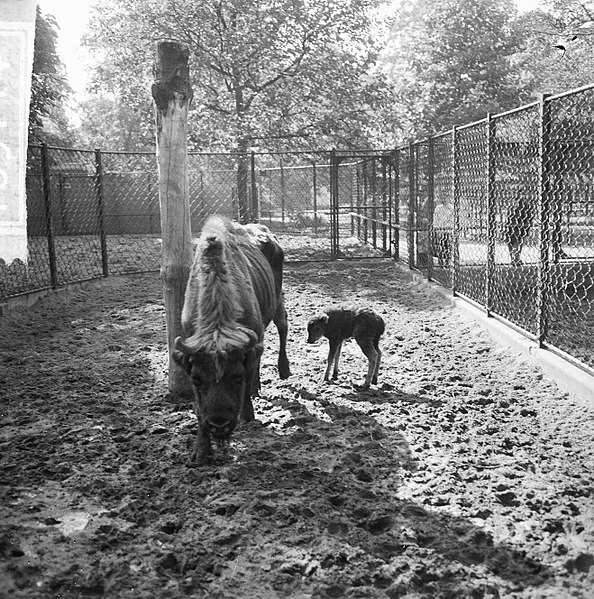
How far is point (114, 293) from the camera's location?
10977mm

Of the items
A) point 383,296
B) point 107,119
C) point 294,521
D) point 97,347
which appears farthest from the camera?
point 107,119

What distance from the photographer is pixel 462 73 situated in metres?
24.0

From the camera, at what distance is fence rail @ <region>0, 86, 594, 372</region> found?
7.02m

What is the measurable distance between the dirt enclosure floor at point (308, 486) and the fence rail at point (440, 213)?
1.36 metres

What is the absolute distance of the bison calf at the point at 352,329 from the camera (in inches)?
228

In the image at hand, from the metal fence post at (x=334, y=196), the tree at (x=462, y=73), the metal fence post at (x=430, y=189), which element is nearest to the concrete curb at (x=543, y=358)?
the metal fence post at (x=430, y=189)

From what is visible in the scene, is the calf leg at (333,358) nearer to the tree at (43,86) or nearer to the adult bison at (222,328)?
the adult bison at (222,328)

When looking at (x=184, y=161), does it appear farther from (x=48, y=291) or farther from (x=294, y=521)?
(x=48, y=291)

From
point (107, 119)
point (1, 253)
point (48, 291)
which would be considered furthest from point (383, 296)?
point (107, 119)

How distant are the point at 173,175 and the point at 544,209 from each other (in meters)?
3.20

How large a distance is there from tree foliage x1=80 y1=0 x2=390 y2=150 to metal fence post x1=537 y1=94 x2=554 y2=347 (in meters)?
13.3

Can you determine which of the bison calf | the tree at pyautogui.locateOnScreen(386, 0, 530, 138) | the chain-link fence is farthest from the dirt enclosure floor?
the tree at pyautogui.locateOnScreen(386, 0, 530, 138)

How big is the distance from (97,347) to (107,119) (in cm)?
4068

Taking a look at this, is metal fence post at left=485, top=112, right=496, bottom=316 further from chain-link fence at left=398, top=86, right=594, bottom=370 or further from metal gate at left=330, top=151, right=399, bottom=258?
metal gate at left=330, top=151, right=399, bottom=258
